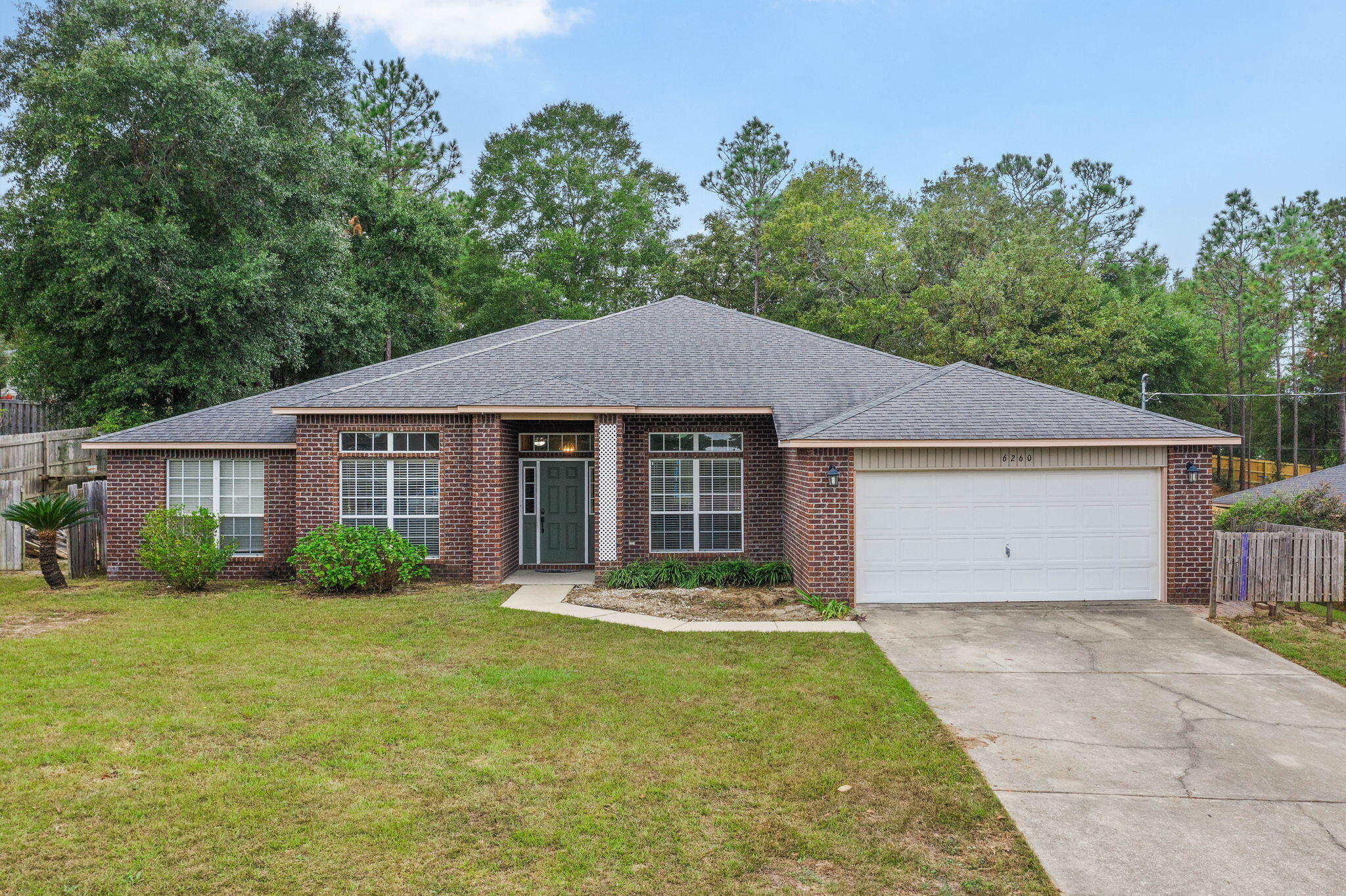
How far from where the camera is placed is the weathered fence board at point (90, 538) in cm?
1389

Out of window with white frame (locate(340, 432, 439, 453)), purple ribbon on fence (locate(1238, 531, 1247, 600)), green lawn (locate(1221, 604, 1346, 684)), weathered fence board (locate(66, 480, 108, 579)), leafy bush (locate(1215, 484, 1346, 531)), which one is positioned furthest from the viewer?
weathered fence board (locate(66, 480, 108, 579))

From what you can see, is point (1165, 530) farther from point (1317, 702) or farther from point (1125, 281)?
point (1125, 281)

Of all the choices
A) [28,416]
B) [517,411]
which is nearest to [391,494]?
[517,411]

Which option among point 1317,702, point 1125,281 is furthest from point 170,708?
point 1125,281

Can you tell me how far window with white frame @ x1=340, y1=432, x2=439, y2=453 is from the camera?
13.1 m

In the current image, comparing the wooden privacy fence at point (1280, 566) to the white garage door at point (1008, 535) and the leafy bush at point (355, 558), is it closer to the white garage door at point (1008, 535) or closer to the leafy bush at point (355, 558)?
the white garage door at point (1008, 535)

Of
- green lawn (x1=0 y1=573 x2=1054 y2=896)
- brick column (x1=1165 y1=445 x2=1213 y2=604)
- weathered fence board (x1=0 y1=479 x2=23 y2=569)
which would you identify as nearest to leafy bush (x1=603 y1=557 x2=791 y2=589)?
green lawn (x1=0 y1=573 x2=1054 y2=896)

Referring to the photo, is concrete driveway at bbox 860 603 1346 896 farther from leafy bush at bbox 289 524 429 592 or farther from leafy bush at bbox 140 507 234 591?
leafy bush at bbox 140 507 234 591

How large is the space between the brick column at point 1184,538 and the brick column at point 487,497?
10.6 m

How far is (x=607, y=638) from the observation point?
30.6 ft

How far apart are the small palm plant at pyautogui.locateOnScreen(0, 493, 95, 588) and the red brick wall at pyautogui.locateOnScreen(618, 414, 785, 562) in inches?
373

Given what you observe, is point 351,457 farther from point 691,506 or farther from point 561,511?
point 691,506

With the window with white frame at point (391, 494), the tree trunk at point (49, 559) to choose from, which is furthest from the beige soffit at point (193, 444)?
the tree trunk at point (49, 559)

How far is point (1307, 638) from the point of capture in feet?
30.4
